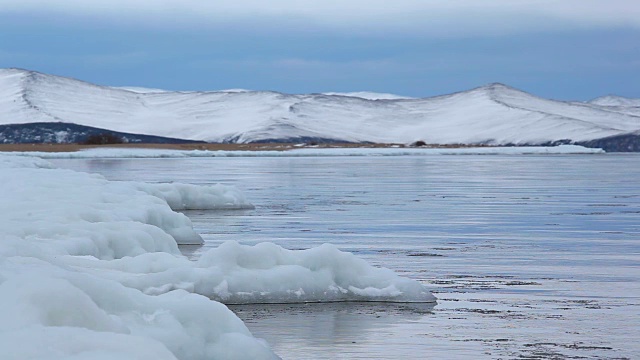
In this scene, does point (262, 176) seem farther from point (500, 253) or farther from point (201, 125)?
point (201, 125)

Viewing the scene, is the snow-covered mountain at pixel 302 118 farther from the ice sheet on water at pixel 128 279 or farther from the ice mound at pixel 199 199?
the ice sheet on water at pixel 128 279

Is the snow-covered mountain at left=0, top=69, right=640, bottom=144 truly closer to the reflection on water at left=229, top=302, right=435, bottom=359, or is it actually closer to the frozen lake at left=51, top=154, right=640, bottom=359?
the frozen lake at left=51, top=154, right=640, bottom=359

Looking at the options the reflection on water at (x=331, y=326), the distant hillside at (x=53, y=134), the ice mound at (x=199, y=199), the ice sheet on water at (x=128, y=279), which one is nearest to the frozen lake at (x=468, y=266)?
the reflection on water at (x=331, y=326)

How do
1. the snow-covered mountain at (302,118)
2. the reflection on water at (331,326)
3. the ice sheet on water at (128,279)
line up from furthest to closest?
the snow-covered mountain at (302,118) → the reflection on water at (331,326) → the ice sheet on water at (128,279)

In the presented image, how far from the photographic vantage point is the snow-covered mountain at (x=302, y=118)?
16712 centimetres

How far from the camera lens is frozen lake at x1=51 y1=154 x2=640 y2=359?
9.41m

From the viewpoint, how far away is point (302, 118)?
7475 inches

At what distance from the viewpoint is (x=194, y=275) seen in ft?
36.1

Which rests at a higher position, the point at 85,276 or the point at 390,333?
the point at 85,276

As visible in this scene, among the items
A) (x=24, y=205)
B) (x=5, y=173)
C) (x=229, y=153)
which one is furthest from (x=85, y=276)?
(x=229, y=153)

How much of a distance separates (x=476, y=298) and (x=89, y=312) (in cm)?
581

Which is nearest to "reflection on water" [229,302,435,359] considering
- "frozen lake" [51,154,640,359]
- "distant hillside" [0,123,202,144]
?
"frozen lake" [51,154,640,359]

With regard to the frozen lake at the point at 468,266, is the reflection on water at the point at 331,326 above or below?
below

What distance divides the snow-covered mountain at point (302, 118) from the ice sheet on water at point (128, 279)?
5437 inches
